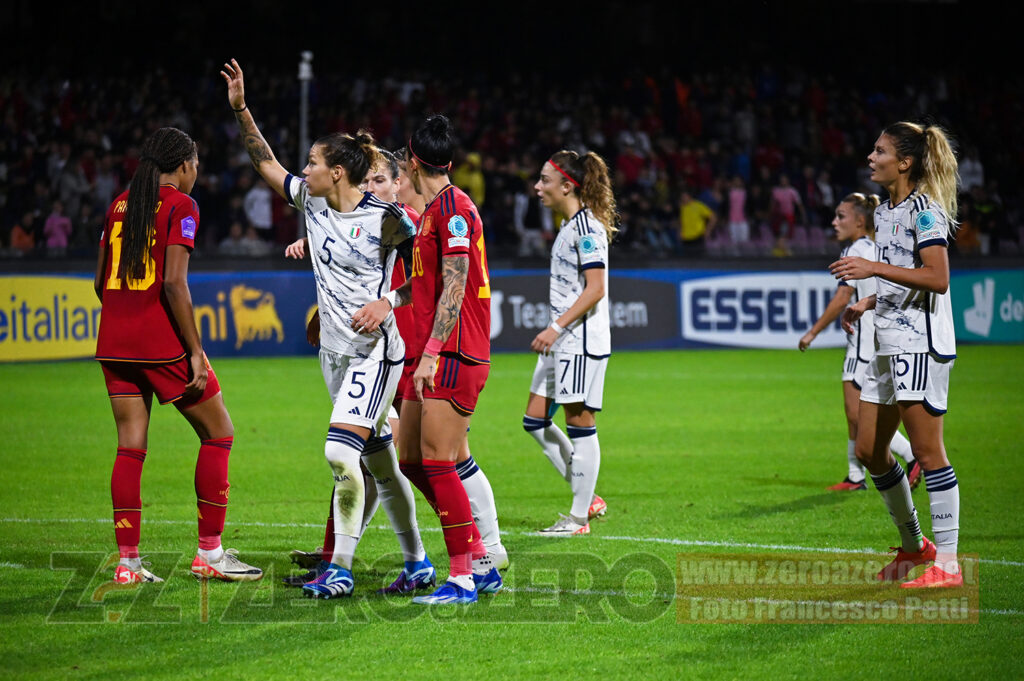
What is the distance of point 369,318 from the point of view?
556 centimetres

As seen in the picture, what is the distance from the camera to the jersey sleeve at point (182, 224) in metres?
5.75

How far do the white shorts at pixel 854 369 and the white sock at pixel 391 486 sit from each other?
4.29m

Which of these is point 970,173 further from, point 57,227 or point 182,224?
point 182,224

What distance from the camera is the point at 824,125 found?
27516 mm

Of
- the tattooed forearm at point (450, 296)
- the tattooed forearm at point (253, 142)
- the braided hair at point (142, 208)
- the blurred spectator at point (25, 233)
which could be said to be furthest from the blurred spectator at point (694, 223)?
the tattooed forearm at point (450, 296)

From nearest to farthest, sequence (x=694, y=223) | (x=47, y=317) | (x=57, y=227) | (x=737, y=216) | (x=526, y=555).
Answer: (x=526, y=555) < (x=47, y=317) < (x=57, y=227) < (x=694, y=223) < (x=737, y=216)

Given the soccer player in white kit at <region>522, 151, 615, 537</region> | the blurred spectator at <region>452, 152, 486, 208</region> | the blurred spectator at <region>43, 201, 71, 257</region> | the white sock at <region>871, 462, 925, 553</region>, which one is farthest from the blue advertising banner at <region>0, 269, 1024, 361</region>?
the white sock at <region>871, 462, 925, 553</region>

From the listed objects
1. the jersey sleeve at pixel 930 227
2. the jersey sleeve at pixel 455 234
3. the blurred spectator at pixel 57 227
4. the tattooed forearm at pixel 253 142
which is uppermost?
the blurred spectator at pixel 57 227

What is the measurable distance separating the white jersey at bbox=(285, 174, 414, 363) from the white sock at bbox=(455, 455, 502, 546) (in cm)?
66

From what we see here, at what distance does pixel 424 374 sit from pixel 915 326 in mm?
2546

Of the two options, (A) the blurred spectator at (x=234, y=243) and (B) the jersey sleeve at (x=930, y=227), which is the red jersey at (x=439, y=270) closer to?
(B) the jersey sleeve at (x=930, y=227)

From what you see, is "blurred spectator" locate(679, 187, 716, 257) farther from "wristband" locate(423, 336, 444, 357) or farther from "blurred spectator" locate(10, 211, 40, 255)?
"wristband" locate(423, 336, 444, 357)

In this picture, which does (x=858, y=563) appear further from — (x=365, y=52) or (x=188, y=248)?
(x=365, y=52)

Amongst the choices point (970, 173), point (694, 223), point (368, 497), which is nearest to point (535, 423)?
point (368, 497)
